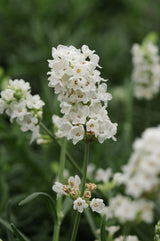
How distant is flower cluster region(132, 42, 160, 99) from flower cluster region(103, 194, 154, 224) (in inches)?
58.3

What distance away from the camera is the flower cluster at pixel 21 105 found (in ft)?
6.30

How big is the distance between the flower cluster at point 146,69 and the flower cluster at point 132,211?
4.86ft

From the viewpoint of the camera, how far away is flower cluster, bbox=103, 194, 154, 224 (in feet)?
7.02

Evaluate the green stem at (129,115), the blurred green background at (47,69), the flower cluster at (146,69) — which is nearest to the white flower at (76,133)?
the blurred green background at (47,69)

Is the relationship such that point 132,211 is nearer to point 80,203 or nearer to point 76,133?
point 80,203

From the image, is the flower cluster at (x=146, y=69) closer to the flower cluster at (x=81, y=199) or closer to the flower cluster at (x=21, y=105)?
the flower cluster at (x=21, y=105)

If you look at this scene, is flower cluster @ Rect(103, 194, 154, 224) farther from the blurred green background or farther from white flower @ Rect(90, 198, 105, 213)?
white flower @ Rect(90, 198, 105, 213)

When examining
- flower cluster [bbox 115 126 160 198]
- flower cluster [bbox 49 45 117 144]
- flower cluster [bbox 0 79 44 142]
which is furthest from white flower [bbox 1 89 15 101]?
flower cluster [bbox 115 126 160 198]

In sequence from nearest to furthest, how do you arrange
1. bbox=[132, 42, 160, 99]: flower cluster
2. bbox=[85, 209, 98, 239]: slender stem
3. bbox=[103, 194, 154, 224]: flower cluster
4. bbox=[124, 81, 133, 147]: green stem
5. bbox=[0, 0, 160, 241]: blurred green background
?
bbox=[103, 194, 154, 224]: flower cluster → bbox=[85, 209, 98, 239]: slender stem → bbox=[0, 0, 160, 241]: blurred green background → bbox=[124, 81, 133, 147]: green stem → bbox=[132, 42, 160, 99]: flower cluster

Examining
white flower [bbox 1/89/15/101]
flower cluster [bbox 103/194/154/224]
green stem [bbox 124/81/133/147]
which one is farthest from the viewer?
green stem [bbox 124/81/133/147]

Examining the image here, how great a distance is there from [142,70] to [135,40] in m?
1.78

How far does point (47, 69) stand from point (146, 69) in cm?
130

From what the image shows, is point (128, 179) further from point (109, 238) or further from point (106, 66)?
point (106, 66)

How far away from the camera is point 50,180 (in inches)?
121
